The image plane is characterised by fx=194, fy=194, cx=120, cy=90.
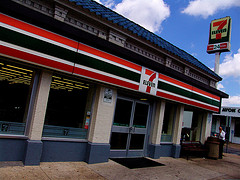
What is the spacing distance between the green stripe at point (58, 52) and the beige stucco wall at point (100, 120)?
812 mm

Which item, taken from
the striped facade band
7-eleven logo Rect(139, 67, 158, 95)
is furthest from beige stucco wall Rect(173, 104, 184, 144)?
7-eleven logo Rect(139, 67, 158, 95)

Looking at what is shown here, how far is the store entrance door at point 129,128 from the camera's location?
24.3 feet

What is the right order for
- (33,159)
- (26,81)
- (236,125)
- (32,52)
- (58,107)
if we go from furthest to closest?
1. (236,125)
2. (58,107)
3. (26,81)
4. (33,159)
5. (32,52)

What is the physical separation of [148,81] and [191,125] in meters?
5.70

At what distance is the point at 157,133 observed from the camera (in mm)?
8570

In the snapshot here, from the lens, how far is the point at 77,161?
6.24 meters

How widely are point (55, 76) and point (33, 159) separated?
7.91 feet

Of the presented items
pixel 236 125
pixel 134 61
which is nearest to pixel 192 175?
pixel 134 61

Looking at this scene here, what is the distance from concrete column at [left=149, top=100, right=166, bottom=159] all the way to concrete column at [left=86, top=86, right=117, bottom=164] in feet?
8.53

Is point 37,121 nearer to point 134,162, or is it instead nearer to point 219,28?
point 134,162

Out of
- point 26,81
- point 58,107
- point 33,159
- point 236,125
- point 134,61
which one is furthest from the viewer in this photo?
point 236,125

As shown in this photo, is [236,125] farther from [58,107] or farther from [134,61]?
[58,107]

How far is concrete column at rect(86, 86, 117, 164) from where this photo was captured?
6.40 meters

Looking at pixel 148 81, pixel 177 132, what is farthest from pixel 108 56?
pixel 177 132
